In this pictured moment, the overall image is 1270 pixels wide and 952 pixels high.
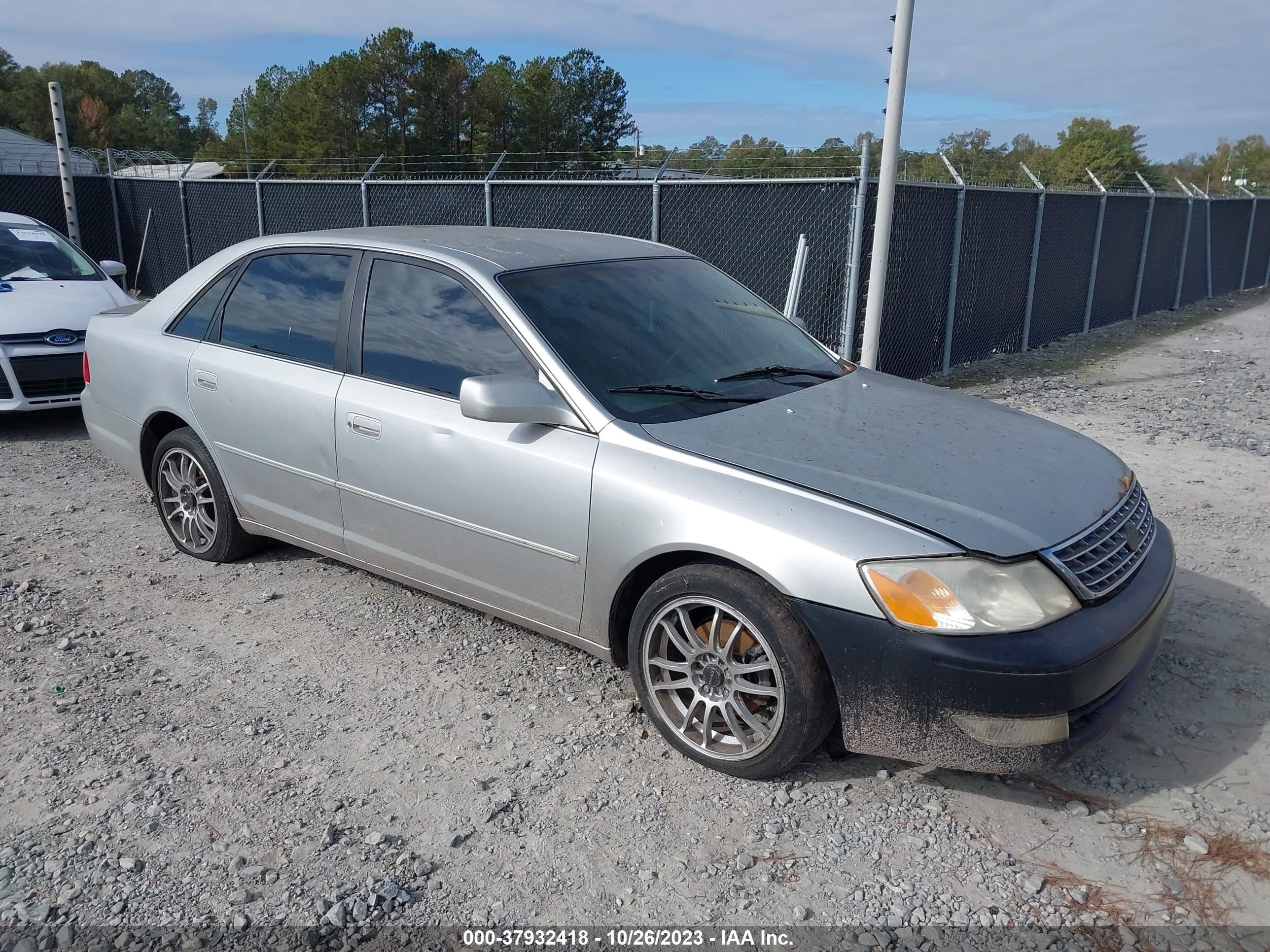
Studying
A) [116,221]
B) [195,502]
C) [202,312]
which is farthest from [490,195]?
[116,221]

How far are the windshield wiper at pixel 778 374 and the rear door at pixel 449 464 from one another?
820 mm

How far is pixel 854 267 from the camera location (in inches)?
329

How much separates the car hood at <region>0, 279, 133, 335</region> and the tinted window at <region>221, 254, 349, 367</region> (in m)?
3.40

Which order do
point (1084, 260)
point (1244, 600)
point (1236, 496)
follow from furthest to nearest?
point (1084, 260) → point (1236, 496) → point (1244, 600)

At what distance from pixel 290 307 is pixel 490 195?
7.28m

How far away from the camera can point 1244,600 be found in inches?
179

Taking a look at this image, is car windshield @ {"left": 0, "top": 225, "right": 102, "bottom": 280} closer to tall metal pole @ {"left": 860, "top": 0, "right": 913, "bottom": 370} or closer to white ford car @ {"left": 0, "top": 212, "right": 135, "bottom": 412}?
white ford car @ {"left": 0, "top": 212, "right": 135, "bottom": 412}

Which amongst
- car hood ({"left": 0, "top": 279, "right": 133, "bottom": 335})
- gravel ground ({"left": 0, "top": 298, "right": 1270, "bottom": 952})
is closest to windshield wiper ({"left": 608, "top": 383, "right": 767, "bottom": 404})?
gravel ground ({"left": 0, "top": 298, "right": 1270, "bottom": 952})

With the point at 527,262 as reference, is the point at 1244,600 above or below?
below

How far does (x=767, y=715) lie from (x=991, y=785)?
2.54 feet

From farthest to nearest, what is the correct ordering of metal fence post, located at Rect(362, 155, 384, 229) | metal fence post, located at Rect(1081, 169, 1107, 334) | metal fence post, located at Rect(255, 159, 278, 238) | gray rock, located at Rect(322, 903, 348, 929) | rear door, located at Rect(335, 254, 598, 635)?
metal fence post, located at Rect(1081, 169, 1107, 334)
metal fence post, located at Rect(255, 159, 278, 238)
metal fence post, located at Rect(362, 155, 384, 229)
rear door, located at Rect(335, 254, 598, 635)
gray rock, located at Rect(322, 903, 348, 929)

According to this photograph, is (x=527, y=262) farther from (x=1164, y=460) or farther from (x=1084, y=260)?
(x=1084, y=260)

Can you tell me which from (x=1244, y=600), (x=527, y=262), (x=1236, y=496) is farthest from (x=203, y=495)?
(x=1236, y=496)

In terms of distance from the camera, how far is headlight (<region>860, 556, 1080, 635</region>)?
2719 mm
